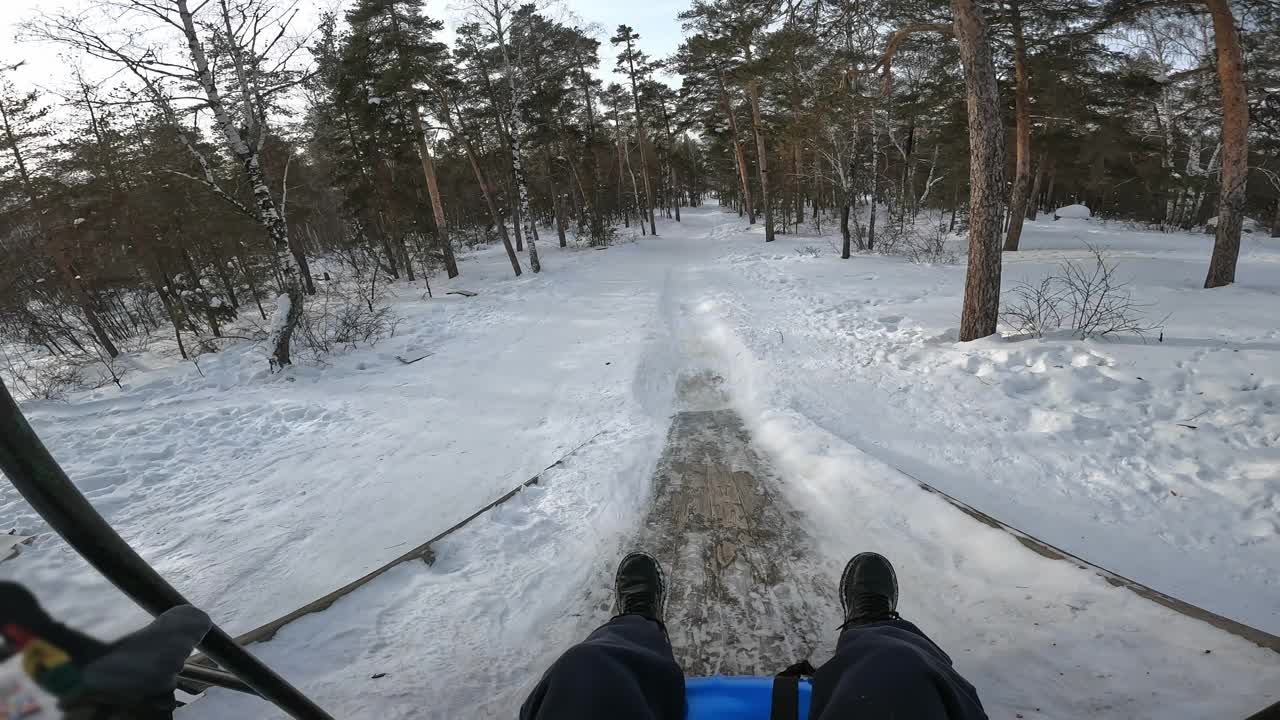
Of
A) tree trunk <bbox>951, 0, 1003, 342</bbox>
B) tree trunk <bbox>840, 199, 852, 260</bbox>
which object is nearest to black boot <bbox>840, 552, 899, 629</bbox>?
tree trunk <bbox>951, 0, 1003, 342</bbox>

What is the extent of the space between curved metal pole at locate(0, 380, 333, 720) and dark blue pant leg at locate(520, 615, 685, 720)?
36.6 inches

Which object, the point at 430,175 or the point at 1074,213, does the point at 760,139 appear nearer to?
the point at 430,175

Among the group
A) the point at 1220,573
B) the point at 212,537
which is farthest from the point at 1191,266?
the point at 212,537

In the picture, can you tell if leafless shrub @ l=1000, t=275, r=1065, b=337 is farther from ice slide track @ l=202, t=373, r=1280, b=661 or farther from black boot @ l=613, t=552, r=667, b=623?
black boot @ l=613, t=552, r=667, b=623

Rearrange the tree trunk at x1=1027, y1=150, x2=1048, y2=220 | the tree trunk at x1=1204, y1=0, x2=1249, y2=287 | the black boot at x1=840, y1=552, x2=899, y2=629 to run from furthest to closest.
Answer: the tree trunk at x1=1027, y1=150, x2=1048, y2=220
the tree trunk at x1=1204, y1=0, x2=1249, y2=287
the black boot at x1=840, y1=552, x2=899, y2=629

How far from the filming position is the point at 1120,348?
524 centimetres

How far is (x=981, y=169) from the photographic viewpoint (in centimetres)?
580

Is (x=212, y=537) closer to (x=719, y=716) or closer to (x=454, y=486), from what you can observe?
(x=454, y=486)

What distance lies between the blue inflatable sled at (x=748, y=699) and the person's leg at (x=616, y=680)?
13cm

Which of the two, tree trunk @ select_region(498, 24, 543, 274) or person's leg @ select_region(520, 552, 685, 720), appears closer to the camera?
person's leg @ select_region(520, 552, 685, 720)

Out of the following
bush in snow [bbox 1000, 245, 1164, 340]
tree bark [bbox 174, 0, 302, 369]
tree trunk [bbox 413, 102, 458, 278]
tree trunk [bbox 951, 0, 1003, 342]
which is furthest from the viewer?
tree trunk [bbox 413, 102, 458, 278]

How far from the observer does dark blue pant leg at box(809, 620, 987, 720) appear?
1.60 metres

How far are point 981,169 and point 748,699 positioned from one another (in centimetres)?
632

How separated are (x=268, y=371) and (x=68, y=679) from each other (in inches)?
383
